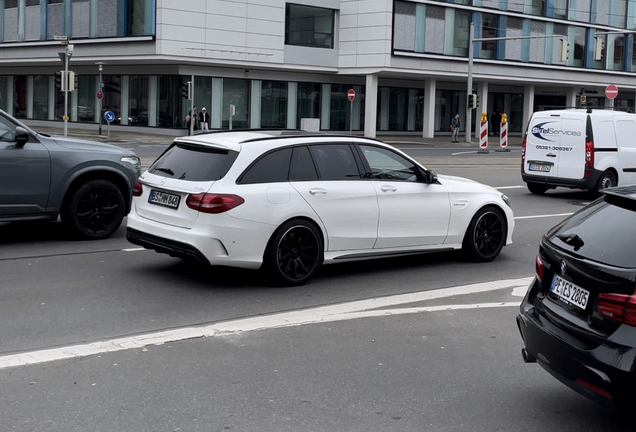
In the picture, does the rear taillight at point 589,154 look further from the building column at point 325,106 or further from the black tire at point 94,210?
the building column at point 325,106

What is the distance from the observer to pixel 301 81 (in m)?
51.6

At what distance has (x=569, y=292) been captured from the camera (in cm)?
462

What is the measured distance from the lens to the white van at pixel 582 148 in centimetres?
1702

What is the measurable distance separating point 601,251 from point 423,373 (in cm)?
173

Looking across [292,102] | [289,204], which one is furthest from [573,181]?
[292,102]

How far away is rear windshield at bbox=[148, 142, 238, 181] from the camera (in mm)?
8180

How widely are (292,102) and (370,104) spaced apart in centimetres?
473

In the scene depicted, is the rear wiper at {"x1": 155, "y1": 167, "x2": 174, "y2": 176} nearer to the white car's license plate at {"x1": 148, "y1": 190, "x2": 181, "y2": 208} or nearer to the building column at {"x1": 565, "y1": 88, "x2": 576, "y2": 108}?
the white car's license plate at {"x1": 148, "y1": 190, "x2": 181, "y2": 208}

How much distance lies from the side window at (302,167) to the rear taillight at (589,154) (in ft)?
32.6

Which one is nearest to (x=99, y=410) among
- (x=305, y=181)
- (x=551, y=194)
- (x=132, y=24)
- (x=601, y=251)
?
(x=601, y=251)

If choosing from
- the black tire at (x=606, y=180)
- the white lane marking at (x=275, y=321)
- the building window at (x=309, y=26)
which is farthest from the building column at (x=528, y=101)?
the white lane marking at (x=275, y=321)

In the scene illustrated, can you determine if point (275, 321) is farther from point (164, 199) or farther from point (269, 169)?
point (164, 199)

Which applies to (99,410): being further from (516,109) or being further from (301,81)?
(516,109)

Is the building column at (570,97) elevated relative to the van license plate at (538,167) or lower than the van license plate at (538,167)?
elevated
